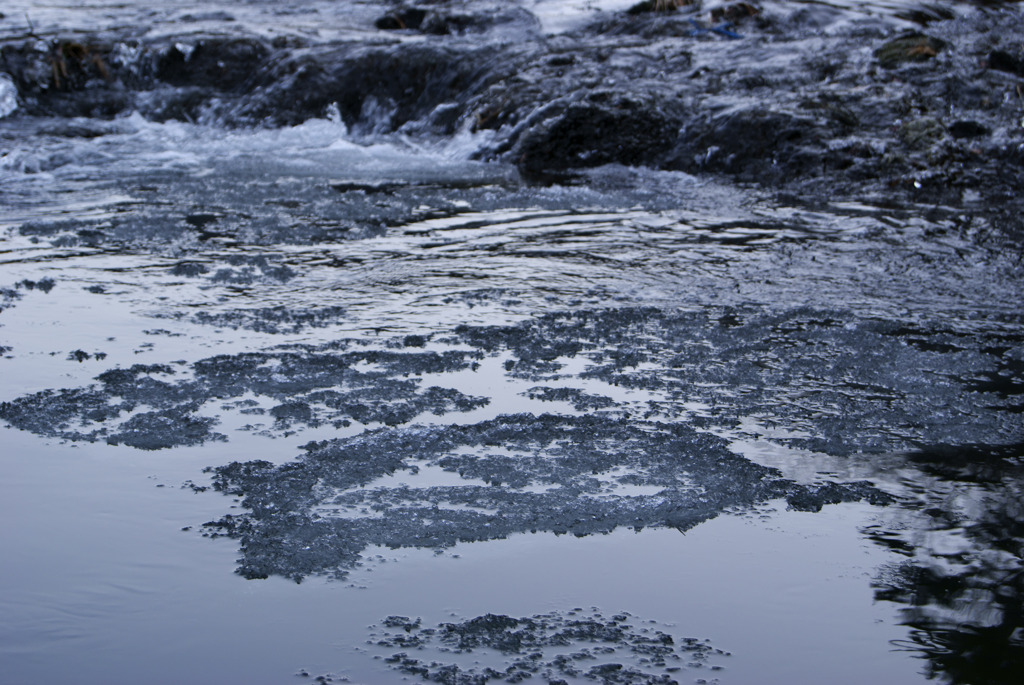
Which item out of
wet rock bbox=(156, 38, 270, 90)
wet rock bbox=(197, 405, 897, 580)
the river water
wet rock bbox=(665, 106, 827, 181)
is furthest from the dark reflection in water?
wet rock bbox=(156, 38, 270, 90)

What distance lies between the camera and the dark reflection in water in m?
2.17

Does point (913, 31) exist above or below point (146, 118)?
above

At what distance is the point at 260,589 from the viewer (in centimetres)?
238

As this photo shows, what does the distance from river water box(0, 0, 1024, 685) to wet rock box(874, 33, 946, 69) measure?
3.49m

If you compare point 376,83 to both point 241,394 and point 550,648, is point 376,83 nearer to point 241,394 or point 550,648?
point 241,394

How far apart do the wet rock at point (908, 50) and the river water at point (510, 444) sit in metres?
3.49

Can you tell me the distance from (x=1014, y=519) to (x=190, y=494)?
2.28 m

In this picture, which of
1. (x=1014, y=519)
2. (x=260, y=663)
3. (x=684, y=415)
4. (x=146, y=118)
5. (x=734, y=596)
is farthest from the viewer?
(x=146, y=118)

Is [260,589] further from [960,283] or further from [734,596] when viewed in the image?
[960,283]

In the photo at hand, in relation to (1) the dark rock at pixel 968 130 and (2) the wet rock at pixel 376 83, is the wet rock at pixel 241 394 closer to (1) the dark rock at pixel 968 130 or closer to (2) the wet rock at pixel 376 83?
(1) the dark rock at pixel 968 130

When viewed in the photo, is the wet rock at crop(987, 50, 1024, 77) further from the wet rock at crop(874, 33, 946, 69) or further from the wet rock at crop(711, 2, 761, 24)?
the wet rock at crop(711, 2, 761, 24)

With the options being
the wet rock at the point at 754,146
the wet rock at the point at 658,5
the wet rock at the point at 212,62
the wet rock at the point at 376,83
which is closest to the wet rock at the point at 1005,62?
the wet rock at the point at 754,146

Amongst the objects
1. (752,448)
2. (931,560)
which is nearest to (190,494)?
(752,448)

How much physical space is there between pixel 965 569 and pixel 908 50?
8.22 m
